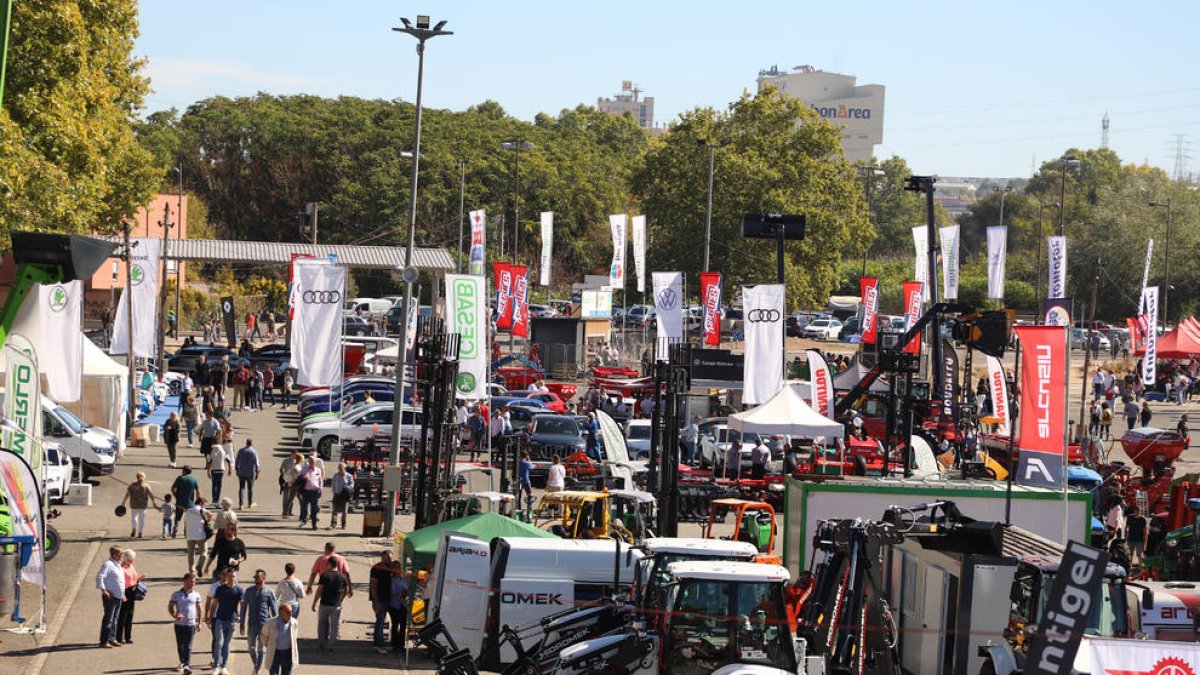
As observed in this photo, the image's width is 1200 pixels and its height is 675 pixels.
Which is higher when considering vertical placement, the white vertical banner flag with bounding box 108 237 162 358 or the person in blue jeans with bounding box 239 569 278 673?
the white vertical banner flag with bounding box 108 237 162 358

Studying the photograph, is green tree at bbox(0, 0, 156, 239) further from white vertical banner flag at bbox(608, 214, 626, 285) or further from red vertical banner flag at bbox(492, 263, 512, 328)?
white vertical banner flag at bbox(608, 214, 626, 285)

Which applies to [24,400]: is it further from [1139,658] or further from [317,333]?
[1139,658]

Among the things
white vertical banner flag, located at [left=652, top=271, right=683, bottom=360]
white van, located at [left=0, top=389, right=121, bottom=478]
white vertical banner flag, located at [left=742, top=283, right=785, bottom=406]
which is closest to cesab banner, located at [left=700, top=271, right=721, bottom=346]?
white vertical banner flag, located at [left=652, top=271, right=683, bottom=360]

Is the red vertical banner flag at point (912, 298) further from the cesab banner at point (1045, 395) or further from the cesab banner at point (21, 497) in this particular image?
the cesab banner at point (21, 497)

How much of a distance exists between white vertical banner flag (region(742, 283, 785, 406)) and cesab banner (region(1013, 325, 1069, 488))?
8.30 metres

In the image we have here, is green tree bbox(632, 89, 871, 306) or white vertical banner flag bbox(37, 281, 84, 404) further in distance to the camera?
green tree bbox(632, 89, 871, 306)

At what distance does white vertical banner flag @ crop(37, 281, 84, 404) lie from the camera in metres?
18.1

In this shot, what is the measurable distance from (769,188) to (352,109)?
4181 centimetres

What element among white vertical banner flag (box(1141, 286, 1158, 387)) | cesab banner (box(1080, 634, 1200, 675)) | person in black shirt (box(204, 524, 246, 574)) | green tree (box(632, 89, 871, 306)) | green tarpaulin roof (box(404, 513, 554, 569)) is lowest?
person in black shirt (box(204, 524, 246, 574))

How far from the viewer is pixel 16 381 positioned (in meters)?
18.0

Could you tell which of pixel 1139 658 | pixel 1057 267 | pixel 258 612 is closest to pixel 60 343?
pixel 258 612

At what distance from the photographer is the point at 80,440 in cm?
2855

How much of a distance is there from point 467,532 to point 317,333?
31.8 feet

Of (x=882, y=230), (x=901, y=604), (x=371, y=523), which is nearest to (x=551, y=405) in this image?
(x=371, y=523)
